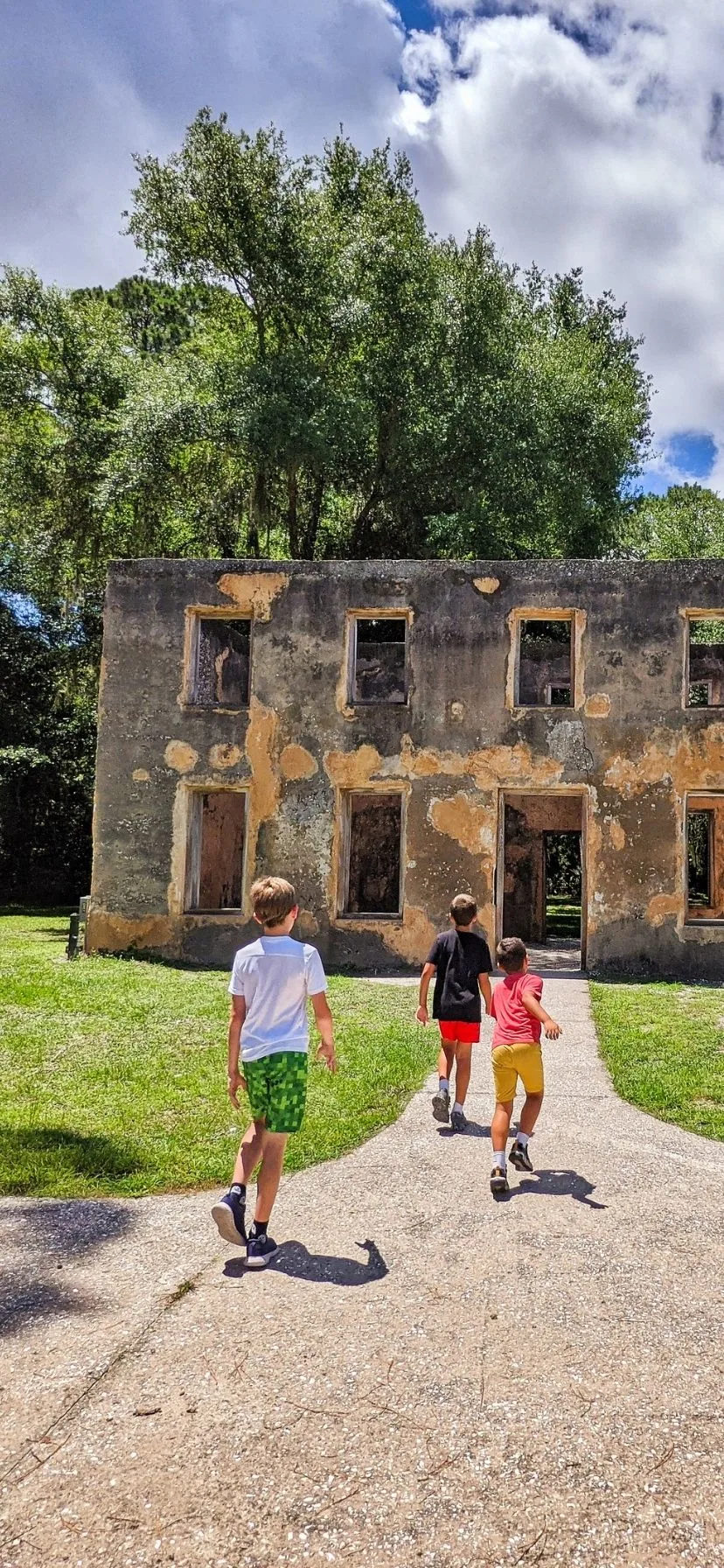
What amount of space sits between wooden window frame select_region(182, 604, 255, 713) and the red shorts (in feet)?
29.6

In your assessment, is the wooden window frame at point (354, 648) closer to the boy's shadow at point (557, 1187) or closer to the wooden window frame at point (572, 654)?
the wooden window frame at point (572, 654)

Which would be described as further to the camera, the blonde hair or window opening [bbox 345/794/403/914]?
window opening [bbox 345/794/403/914]

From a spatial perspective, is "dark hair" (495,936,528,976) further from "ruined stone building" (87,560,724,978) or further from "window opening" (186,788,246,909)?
"window opening" (186,788,246,909)

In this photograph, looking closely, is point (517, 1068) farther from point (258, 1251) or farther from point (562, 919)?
point (562, 919)

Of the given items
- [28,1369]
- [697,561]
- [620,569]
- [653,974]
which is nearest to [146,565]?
[620,569]

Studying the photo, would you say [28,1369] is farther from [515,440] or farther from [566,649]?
[515,440]

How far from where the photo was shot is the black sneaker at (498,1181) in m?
5.07

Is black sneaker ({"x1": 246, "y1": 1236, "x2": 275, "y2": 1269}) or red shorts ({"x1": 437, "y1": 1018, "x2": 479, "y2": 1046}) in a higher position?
red shorts ({"x1": 437, "y1": 1018, "x2": 479, "y2": 1046})

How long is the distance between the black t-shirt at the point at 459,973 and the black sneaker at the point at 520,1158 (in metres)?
1.01

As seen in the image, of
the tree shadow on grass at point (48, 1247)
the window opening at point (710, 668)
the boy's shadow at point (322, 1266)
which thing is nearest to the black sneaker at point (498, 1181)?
the boy's shadow at point (322, 1266)

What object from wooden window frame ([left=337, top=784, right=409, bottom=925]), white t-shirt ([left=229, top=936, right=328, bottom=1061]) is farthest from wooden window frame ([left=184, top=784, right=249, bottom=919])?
white t-shirt ([left=229, top=936, right=328, bottom=1061])

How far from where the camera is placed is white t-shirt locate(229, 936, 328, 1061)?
438cm

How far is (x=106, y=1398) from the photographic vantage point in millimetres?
3188

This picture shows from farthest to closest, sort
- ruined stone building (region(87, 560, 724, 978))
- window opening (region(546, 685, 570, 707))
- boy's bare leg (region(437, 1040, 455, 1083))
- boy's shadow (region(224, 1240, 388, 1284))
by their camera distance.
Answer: window opening (region(546, 685, 570, 707))
ruined stone building (region(87, 560, 724, 978))
boy's bare leg (region(437, 1040, 455, 1083))
boy's shadow (region(224, 1240, 388, 1284))
